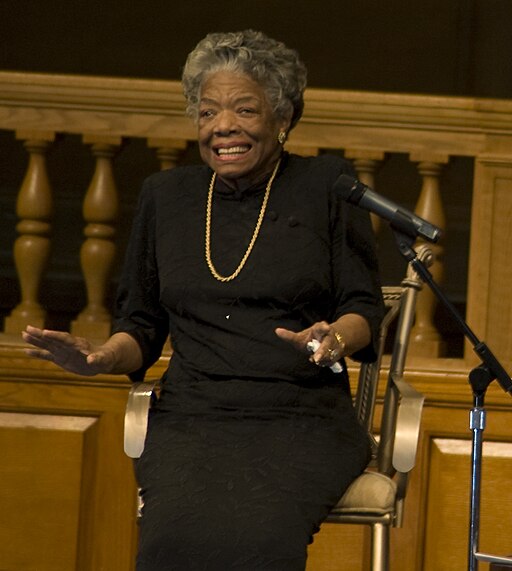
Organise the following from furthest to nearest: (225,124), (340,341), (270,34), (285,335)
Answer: (270,34), (225,124), (340,341), (285,335)

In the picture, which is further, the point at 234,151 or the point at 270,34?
the point at 270,34

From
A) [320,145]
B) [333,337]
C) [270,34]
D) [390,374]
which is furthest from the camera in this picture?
[270,34]

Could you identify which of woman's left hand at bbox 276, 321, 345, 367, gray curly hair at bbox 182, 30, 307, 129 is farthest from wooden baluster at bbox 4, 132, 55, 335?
woman's left hand at bbox 276, 321, 345, 367

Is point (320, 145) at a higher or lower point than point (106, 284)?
higher

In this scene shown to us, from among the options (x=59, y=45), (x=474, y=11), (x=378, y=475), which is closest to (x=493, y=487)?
(x=378, y=475)

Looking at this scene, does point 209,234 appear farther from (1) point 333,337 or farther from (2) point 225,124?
(1) point 333,337

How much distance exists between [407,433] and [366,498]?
0.60ft

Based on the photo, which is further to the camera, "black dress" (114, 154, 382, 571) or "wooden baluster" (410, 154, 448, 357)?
"wooden baluster" (410, 154, 448, 357)

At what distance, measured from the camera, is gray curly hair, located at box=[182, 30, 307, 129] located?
341cm

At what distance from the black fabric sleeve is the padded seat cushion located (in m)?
0.62

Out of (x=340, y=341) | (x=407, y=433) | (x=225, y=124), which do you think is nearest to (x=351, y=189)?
(x=340, y=341)

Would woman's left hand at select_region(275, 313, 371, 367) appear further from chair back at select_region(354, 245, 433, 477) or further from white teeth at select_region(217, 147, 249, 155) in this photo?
white teeth at select_region(217, 147, 249, 155)

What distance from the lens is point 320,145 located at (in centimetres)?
451

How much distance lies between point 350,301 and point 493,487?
4.15 ft
